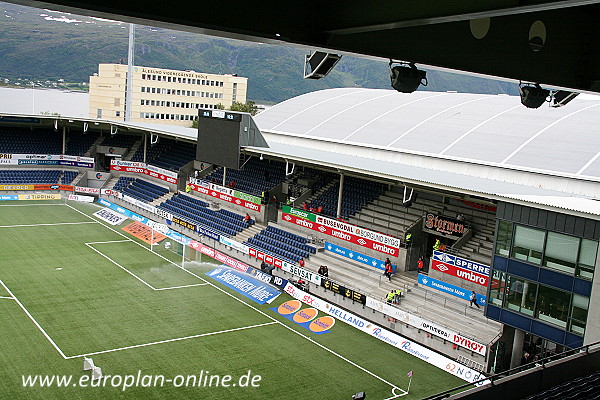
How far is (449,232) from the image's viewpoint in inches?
1094

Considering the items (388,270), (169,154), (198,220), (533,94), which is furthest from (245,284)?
(169,154)

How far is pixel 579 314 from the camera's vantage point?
18.6m

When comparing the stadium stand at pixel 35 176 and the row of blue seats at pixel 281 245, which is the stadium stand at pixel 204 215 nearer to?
the row of blue seats at pixel 281 245

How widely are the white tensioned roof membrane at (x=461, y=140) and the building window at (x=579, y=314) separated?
2.80 meters

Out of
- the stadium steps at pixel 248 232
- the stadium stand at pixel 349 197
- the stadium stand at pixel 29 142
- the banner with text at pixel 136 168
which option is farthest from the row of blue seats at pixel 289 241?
the stadium stand at pixel 29 142

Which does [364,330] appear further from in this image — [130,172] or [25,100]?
[25,100]

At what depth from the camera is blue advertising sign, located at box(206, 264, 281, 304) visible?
2797cm

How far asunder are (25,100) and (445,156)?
75171 mm

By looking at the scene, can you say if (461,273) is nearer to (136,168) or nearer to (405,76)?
(405,76)

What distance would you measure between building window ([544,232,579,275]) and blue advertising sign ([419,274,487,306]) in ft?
14.8

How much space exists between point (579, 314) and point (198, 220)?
85.2 ft

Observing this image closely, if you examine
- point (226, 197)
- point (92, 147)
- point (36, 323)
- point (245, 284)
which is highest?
point (92, 147)

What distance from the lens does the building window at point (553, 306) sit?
62.3ft

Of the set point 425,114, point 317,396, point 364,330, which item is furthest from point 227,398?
point 425,114
